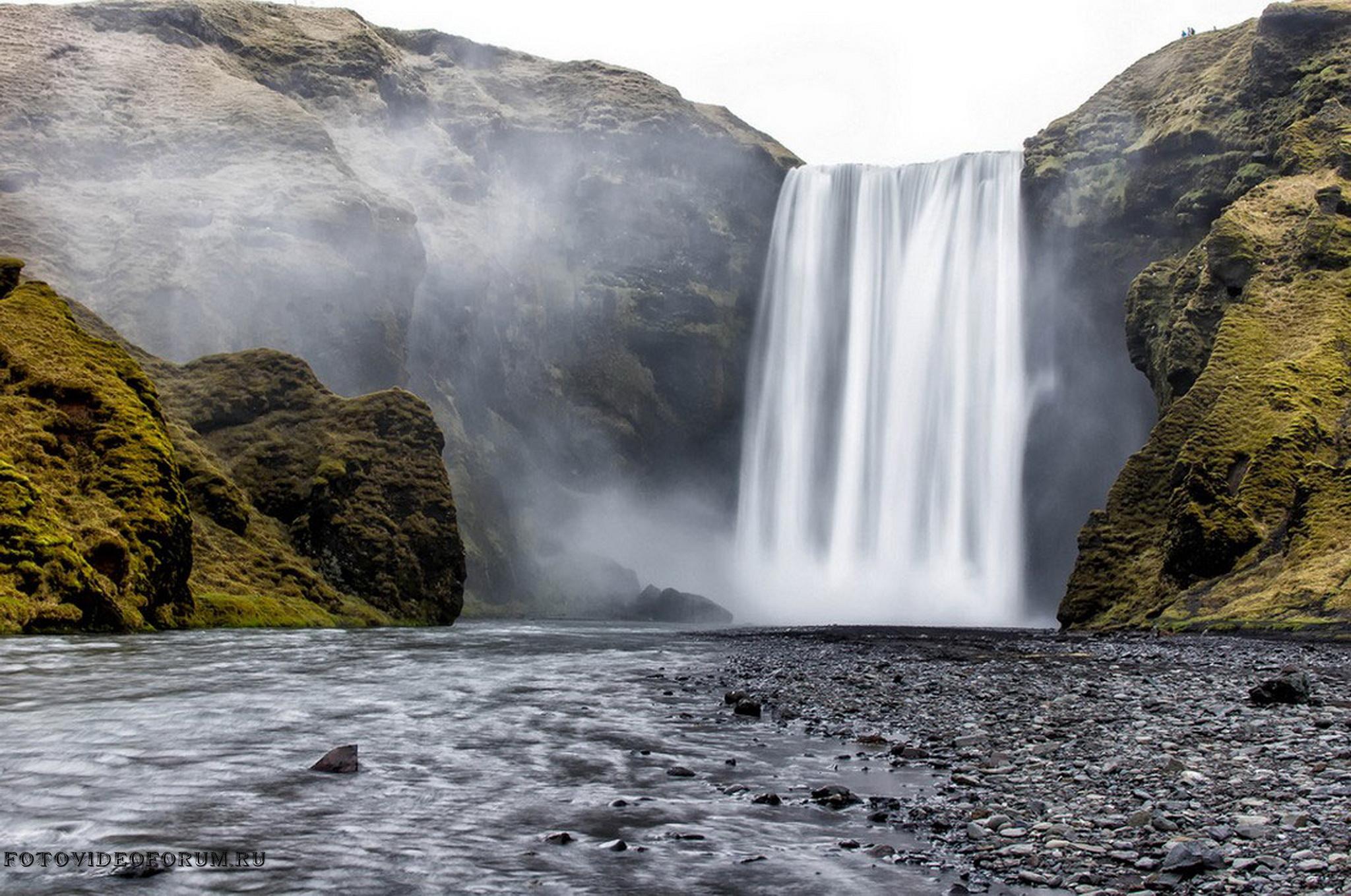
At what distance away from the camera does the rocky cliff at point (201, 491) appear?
28906 mm

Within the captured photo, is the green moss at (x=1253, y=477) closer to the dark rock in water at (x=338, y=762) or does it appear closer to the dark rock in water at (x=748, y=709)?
the dark rock in water at (x=748, y=709)

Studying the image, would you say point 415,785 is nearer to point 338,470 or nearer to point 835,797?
point 835,797

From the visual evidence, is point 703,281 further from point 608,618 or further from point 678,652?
point 678,652

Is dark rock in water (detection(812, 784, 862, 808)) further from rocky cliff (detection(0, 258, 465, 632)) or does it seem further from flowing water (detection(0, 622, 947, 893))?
rocky cliff (detection(0, 258, 465, 632))

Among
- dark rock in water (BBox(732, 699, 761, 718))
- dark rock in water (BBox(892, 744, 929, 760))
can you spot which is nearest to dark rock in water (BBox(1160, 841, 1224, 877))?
dark rock in water (BBox(892, 744, 929, 760))

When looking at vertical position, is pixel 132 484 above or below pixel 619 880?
above

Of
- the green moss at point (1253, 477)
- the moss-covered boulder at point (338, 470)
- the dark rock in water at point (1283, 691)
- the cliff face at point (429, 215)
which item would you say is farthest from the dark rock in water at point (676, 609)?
the dark rock in water at point (1283, 691)

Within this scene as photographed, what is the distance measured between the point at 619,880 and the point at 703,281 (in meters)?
90.0

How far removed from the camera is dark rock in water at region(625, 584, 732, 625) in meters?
81.8

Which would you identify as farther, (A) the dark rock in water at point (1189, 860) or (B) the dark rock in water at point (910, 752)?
(B) the dark rock in water at point (910, 752)

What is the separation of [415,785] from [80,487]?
25.2 m

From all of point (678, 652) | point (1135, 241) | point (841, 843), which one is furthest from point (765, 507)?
point (841, 843)

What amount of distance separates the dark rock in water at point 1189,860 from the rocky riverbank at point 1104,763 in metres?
0.02

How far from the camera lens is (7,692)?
52.5 feet
